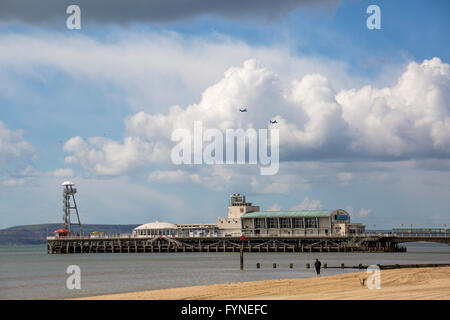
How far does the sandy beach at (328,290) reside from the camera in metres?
38.6

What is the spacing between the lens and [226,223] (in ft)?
506

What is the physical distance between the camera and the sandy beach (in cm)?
3856

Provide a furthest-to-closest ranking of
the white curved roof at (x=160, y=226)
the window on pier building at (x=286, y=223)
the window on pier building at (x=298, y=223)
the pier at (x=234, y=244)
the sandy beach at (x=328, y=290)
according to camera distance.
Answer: the white curved roof at (x=160, y=226) → the window on pier building at (x=286, y=223) → the window on pier building at (x=298, y=223) → the pier at (x=234, y=244) → the sandy beach at (x=328, y=290)

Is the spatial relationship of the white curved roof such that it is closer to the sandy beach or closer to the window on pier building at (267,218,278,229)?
the window on pier building at (267,218,278,229)

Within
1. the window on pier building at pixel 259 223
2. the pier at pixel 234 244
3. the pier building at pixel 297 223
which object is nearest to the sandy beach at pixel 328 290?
the pier at pixel 234 244

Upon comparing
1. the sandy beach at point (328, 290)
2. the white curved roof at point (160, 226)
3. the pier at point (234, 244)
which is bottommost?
the pier at point (234, 244)

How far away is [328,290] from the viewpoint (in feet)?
146

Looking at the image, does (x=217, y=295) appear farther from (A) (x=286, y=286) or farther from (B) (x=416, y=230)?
(B) (x=416, y=230)

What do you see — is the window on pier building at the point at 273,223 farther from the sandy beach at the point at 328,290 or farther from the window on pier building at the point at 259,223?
the sandy beach at the point at 328,290

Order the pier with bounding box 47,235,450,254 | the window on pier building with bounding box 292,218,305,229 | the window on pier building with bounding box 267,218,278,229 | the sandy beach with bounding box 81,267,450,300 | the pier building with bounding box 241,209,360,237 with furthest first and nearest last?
the window on pier building with bounding box 267,218,278,229
the window on pier building with bounding box 292,218,305,229
the pier building with bounding box 241,209,360,237
the pier with bounding box 47,235,450,254
the sandy beach with bounding box 81,267,450,300

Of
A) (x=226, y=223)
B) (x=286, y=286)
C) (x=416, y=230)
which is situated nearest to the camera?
(x=286, y=286)

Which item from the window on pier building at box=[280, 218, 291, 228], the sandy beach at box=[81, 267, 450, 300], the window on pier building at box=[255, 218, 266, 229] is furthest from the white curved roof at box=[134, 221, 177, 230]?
the sandy beach at box=[81, 267, 450, 300]

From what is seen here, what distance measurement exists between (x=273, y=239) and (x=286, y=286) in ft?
300
